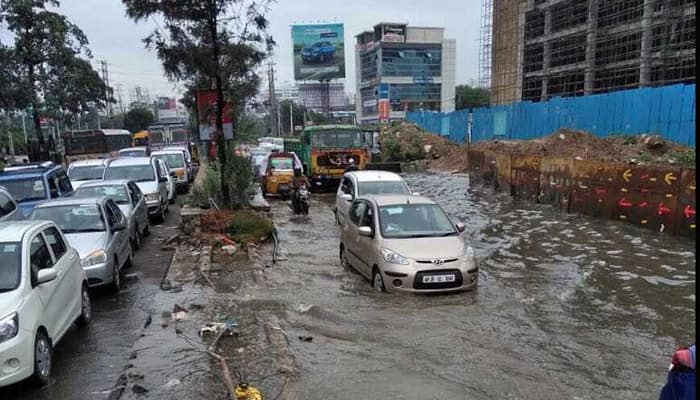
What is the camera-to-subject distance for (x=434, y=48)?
131 m

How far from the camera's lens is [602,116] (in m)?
27.7

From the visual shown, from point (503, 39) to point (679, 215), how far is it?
54.8m

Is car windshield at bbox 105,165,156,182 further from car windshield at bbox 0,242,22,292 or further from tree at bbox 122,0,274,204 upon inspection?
car windshield at bbox 0,242,22,292

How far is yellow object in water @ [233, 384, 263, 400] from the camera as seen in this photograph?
4.97 meters

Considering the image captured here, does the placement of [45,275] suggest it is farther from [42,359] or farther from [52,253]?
[52,253]

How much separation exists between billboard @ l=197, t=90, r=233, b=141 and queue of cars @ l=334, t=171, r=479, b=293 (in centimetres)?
476

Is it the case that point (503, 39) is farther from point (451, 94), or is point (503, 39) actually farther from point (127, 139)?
point (451, 94)

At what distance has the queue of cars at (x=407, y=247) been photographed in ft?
29.4

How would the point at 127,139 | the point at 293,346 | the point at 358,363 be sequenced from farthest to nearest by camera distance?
the point at 127,139
the point at 293,346
the point at 358,363

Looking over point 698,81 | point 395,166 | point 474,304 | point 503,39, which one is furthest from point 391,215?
point 503,39

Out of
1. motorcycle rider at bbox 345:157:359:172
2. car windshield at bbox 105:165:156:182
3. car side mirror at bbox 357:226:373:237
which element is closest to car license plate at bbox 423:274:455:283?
car side mirror at bbox 357:226:373:237

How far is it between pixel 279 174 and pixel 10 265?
17739 millimetres

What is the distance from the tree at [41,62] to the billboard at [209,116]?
1723cm

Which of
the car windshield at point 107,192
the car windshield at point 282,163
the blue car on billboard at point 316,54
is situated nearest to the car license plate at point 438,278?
the car windshield at point 107,192
